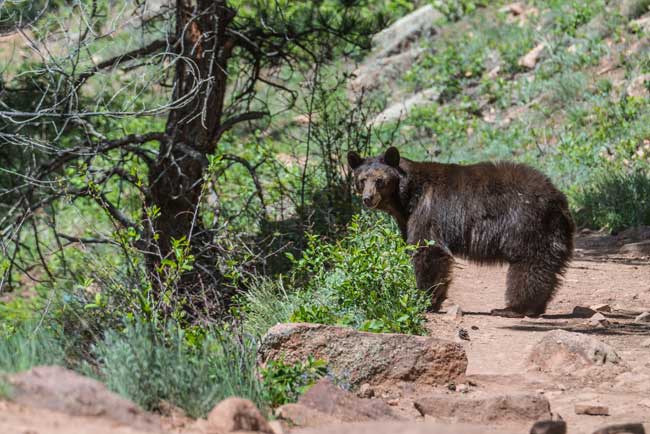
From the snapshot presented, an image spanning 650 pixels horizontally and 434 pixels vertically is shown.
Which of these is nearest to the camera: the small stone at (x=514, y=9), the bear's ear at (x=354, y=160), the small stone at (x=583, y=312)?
the small stone at (x=583, y=312)

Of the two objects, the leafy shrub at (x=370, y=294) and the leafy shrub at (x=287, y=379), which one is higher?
the leafy shrub at (x=370, y=294)

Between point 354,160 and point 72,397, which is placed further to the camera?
point 354,160

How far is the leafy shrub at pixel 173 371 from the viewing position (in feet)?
15.4

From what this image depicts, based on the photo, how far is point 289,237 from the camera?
11.0 metres

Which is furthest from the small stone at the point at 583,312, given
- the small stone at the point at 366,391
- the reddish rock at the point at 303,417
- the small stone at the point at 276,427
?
the small stone at the point at 276,427

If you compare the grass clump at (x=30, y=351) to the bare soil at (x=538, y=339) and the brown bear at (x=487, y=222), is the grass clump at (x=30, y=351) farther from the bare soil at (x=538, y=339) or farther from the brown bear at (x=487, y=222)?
the brown bear at (x=487, y=222)

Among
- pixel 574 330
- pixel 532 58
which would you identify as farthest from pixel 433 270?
pixel 532 58

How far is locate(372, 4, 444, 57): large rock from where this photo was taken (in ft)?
71.7

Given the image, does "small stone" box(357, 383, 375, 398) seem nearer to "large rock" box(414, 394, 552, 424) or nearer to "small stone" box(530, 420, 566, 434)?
"large rock" box(414, 394, 552, 424)

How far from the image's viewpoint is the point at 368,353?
6113 mm

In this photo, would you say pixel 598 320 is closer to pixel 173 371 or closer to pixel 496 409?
pixel 496 409

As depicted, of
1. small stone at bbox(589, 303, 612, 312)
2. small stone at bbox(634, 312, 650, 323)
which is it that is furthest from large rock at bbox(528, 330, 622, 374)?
small stone at bbox(589, 303, 612, 312)

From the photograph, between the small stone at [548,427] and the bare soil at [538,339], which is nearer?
the bare soil at [538,339]

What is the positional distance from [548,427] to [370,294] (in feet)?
8.83
